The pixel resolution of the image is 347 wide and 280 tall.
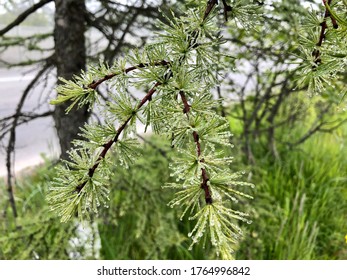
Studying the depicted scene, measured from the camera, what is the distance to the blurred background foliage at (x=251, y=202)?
1.48 metres

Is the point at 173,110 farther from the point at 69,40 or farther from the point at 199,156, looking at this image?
the point at 69,40

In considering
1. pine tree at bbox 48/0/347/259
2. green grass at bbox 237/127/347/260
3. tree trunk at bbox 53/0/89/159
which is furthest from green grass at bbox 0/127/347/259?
pine tree at bbox 48/0/347/259

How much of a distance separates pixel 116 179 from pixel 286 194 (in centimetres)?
79

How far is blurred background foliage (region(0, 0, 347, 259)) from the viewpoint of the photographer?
58.1 inches

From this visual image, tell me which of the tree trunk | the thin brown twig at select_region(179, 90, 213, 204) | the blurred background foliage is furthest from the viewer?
the blurred background foliage

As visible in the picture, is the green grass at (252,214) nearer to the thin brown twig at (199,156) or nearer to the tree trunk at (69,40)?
the tree trunk at (69,40)

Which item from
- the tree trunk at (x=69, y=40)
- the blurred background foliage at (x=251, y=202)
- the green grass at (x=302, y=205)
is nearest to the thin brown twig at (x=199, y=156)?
the blurred background foliage at (x=251, y=202)

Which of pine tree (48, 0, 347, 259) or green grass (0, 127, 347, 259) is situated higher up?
pine tree (48, 0, 347, 259)

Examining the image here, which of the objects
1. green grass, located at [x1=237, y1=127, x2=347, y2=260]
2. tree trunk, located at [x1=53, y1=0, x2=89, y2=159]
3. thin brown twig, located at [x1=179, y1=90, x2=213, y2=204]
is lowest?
green grass, located at [x1=237, y1=127, x2=347, y2=260]

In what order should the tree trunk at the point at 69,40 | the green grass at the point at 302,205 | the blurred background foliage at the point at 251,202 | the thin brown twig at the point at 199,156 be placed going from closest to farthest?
the thin brown twig at the point at 199,156, the tree trunk at the point at 69,40, the blurred background foliage at the point at 251,202, the green grass at the point at 302,205

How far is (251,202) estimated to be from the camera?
5.42ft

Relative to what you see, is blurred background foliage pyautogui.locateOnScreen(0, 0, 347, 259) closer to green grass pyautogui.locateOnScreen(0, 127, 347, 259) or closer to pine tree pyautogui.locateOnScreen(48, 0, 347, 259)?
green grass pyautogui.locateOnScreen(0, 127, 347, 259)
